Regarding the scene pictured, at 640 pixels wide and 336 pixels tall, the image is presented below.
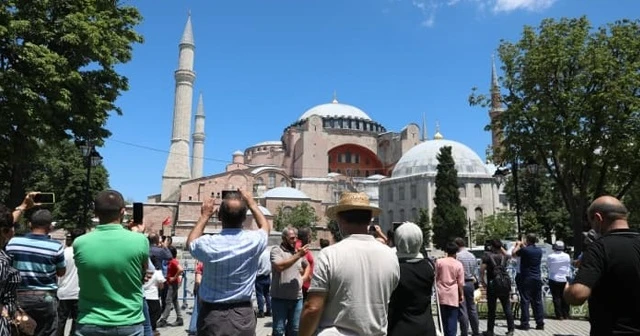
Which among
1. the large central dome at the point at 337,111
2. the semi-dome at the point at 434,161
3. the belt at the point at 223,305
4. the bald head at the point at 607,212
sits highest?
the large central dome at the point at 337,111

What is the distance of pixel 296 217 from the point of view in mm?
53656

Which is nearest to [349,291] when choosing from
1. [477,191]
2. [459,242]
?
[459,242]

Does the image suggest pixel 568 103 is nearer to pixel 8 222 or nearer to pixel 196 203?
pixel 8 222

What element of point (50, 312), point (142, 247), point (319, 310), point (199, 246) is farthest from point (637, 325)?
point (50, 312)

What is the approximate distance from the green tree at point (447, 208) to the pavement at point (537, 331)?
106 ft

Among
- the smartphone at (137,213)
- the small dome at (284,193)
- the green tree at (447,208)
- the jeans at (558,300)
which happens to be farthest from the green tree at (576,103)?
→ the small dome at (284,193)

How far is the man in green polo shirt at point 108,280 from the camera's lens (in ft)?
10.9

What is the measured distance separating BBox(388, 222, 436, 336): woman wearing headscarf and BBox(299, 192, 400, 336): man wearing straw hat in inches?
29.6

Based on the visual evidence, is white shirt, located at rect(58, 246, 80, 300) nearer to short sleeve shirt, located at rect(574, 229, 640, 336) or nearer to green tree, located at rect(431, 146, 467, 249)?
short sleeve shirt, located at rect(574, 229, 640, 336)

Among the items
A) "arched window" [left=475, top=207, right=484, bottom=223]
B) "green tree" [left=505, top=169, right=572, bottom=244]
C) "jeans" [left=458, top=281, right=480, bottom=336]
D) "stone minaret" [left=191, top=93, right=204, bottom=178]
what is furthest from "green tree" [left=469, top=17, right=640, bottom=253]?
"stone minaret" [left=191, top=93, right=204, bottom=178]

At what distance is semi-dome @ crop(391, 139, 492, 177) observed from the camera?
53406mm

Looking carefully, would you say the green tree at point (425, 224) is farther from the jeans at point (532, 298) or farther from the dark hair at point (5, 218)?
the dark hair at point (5, 218)

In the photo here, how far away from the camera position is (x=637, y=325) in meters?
2.97

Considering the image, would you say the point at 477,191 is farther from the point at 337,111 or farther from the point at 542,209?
the point at 337,111
